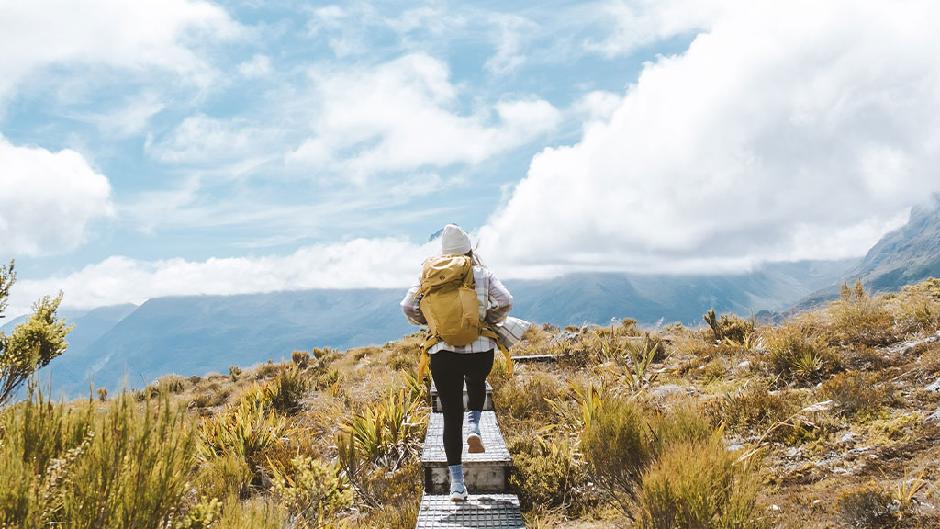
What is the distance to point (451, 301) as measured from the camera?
452 cm

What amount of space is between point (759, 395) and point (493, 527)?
3940 millimetres

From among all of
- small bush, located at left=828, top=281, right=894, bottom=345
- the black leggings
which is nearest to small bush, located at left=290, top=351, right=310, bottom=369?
the black leggings

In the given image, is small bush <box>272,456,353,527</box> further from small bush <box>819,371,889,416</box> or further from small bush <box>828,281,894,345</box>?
small bush <box>828,281,894,345</box>

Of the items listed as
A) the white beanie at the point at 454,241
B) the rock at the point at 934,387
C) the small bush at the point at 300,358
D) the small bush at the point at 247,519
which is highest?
the white beanie at the point at 454,241

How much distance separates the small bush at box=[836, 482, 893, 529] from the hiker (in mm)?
2905

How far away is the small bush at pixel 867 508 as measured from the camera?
372 centimetres

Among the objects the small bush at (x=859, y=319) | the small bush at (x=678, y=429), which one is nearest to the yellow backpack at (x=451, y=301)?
the small bush at (x=678, y=429)

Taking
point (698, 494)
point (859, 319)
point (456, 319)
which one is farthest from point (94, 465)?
point (859, 319)

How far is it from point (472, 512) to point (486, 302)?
1.91 meters

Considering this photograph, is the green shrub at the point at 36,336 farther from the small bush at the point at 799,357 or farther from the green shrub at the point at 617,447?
the small bush at the point at 799,357

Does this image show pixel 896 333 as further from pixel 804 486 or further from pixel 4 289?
pixel 4 289

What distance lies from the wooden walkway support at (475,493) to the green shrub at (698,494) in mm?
1299

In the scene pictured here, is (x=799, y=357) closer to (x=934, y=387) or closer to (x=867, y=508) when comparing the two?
(x=934, y=387)

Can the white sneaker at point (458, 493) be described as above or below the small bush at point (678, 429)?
below
